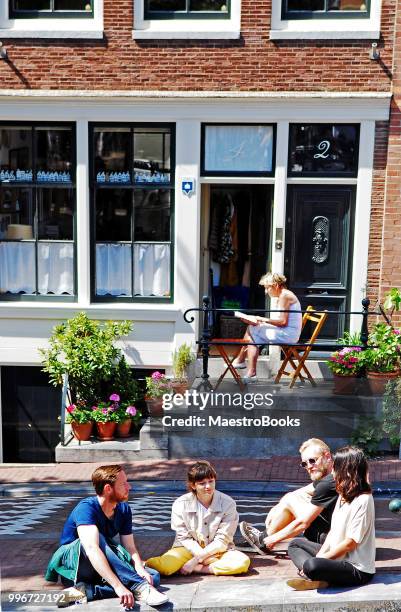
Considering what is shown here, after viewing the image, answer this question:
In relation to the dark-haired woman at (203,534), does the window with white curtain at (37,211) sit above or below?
above

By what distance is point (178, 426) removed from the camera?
10.5 metres

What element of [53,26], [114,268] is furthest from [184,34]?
[114,268]

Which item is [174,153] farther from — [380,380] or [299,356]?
[380,380]

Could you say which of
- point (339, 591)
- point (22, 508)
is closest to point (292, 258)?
point (22, 508)

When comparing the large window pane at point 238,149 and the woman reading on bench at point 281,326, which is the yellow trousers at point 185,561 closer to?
the woman reading on bench at point 281,326

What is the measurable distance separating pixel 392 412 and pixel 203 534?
425 centimetres

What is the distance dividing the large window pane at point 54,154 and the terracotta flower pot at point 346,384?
4590 millimetres

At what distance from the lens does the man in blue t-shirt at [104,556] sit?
585 centimetres

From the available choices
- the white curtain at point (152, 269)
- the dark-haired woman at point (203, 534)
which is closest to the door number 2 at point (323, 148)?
the white curtain at point (152, 269)

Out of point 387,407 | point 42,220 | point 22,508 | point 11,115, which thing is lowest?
point 22,508

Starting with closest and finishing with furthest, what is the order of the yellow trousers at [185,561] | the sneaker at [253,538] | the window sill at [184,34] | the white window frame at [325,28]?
the yellow trousers at [185,561] → the sneaker at [253,538] → the white window frame at [325,28] → the window sill at [184,34]

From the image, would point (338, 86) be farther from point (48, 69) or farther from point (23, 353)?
point (23, 353)

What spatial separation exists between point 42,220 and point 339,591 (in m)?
7.48

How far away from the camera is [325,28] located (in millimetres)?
11125
